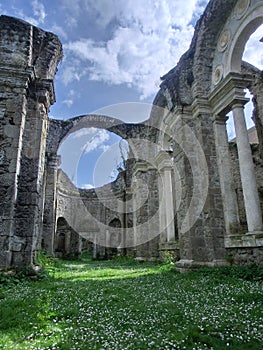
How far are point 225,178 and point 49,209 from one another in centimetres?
1050

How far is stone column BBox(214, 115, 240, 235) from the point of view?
20.7ft

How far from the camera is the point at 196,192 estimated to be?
679cm

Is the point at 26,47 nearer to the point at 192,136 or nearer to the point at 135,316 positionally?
the point at 192,136

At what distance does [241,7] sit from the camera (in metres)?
6.61

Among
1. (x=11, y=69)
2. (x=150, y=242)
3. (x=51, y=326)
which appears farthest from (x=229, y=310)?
(x=150, y=242)

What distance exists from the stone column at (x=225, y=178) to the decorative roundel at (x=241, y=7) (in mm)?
2484

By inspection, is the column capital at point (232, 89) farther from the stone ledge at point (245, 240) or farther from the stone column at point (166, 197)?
the stone column at point (166, 197)

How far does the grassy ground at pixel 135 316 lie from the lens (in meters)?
2.40

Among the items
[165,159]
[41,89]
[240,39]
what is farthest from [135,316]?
[165,159]

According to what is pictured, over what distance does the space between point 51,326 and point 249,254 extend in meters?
4.31

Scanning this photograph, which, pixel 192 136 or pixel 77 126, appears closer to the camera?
pixel 192 136

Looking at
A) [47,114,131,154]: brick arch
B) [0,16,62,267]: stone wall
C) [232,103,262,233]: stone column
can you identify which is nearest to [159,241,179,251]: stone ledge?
[232,103,262,233]: stone column

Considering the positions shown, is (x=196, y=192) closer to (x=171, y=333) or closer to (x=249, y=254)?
(x=249, y=254)

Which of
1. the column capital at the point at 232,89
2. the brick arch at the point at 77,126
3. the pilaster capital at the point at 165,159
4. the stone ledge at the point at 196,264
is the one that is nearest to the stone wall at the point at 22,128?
the stone ledge at the point at 196,264
